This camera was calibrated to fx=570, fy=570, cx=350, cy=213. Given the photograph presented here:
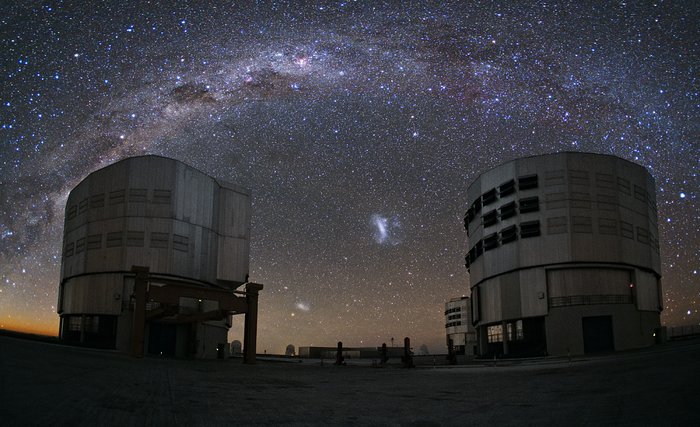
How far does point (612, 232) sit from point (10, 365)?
152 feet

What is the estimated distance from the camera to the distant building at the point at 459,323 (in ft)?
356

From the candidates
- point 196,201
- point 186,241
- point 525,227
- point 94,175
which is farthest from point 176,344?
point 525,227

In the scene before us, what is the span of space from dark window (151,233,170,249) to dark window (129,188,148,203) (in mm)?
3230

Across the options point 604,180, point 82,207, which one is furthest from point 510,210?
point 82,207

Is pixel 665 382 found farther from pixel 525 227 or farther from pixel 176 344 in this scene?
pixel 176 344

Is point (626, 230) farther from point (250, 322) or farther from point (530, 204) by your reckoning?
point (250, 322)

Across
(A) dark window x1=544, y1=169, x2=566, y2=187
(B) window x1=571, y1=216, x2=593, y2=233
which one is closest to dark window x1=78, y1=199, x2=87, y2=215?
(A) dark window x1=544, y1=169, x2=566, y2=187

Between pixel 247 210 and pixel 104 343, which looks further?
pixel 247 210

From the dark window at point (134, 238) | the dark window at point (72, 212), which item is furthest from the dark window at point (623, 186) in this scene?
the dark window at point (72, 212)

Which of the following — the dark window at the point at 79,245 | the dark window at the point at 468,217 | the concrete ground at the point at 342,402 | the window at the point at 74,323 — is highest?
the dark window at the point at 468,217

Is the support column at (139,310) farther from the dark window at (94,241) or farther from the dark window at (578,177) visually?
the dark window at (578,177)

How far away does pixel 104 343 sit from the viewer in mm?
47156

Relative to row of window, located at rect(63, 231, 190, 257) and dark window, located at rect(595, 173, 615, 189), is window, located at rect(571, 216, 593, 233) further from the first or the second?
row of window, located at rect(63, 231, 190, 257)

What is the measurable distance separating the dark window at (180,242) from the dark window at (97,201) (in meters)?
7.15
